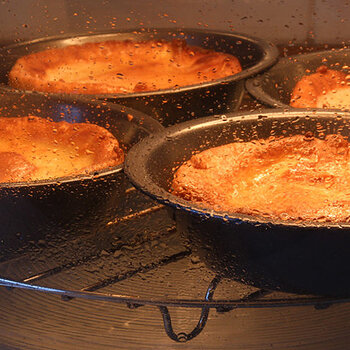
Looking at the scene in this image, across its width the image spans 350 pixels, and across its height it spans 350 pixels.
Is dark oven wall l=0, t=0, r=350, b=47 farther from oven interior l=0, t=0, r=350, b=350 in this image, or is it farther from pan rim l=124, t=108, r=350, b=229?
pan rim l=124, t=108, r=350, b=229

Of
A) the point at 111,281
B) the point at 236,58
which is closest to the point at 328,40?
the point at 236,58

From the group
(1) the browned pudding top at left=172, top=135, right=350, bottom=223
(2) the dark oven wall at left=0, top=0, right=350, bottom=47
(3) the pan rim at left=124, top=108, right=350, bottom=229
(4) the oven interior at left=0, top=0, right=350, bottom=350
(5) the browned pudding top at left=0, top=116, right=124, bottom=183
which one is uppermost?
(2) the dark oven wall at left=0, top=0, right=350, bottom=47

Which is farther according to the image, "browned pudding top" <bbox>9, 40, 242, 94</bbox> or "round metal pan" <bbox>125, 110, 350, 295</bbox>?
"browned pudding top" <bbox>9, 40, 242, 94</bbox>

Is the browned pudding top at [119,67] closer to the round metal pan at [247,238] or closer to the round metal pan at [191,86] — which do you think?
the round metal pan at [191,86]

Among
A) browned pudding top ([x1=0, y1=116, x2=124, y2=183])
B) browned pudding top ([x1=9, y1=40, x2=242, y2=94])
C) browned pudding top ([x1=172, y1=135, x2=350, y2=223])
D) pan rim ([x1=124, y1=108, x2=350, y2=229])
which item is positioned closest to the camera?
pan rim ([x1=124, y1=108, x2=350, y2=229])

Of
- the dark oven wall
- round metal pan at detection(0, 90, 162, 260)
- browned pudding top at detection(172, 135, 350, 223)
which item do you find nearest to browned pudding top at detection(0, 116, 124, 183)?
round metal pan at detection(0, 90, 162, 260)

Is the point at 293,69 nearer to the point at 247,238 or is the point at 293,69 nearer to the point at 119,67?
the point at 119,67
